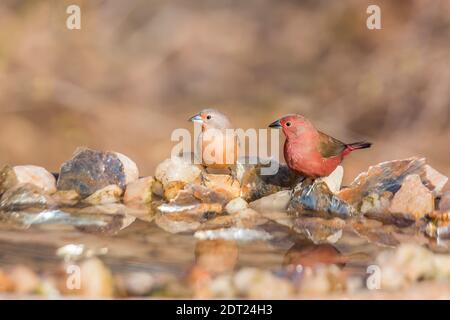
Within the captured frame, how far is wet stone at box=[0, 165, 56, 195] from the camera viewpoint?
395cm

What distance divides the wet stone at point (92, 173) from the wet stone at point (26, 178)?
62mm

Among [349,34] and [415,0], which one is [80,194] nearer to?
[349,34]

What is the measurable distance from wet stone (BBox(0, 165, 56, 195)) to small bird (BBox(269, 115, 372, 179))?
4.19 ft

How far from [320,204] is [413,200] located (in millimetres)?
443

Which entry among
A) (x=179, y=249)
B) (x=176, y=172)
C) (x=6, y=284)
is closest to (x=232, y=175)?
(x=176, y=172)

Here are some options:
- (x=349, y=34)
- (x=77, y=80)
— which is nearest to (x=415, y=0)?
(x=349, y=34)

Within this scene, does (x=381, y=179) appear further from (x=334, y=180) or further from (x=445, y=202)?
(x=445, y=202)

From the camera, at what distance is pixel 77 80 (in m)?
5.26

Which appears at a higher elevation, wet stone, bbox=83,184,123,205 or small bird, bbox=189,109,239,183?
small bird, bbox=189,109,239,183

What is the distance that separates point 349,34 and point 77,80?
193 cm

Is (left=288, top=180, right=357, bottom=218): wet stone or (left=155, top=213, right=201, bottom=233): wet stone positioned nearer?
(left=155, top=213, right=201, bottom=233): wet stone

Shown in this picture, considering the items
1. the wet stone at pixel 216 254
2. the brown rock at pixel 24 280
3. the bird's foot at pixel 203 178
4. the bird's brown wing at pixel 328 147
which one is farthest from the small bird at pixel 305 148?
the brown rock at pixel 24 280

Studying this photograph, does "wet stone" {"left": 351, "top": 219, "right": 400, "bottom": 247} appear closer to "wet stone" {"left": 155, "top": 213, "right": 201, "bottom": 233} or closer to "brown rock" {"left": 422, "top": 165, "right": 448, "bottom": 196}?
"brown rock" {"left": 422, "top": 165, "right": 448, "bottom": 196}

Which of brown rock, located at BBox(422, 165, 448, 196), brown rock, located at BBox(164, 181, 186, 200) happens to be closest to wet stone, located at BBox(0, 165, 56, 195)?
brown rock, located at BBox(164, 181, 186, 200)
